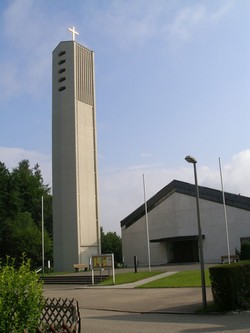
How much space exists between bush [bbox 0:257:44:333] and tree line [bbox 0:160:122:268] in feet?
165

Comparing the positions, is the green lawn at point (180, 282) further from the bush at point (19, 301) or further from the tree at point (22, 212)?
the tree at point (22, 212)

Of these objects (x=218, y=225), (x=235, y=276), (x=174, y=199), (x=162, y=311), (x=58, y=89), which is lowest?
(x=162, y=311)

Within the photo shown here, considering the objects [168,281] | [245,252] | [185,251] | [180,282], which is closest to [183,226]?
[185,251]

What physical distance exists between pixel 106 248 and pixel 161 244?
2666 cm

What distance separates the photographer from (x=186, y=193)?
52.3 m

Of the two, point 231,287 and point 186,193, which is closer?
point 231,287

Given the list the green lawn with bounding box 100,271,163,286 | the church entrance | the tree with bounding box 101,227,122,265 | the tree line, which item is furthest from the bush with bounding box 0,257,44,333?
the tree with bounding box 101,227,122,265

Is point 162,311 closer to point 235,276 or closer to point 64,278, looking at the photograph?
point 235,276

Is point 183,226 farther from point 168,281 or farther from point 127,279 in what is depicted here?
point 168,281

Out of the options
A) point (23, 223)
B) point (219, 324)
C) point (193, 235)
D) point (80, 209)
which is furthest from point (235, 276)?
point (23, 223)

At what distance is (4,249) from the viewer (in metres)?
63.7

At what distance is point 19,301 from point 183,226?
45.8 meters

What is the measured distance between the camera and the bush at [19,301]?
7.00 meters

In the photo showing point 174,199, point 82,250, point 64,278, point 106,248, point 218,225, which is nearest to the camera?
point 64,278
